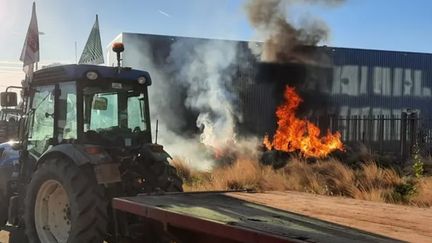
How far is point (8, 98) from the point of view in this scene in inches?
267

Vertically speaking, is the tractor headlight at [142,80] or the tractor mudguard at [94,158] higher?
the tractor headlight at [142,80]

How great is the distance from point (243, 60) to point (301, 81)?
108 inches

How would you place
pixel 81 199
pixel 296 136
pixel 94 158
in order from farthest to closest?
pixel 296 136
pixel 94 158
pixel 81 199

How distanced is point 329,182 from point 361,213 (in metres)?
6.80

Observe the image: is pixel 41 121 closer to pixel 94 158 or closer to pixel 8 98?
pixel 8 98

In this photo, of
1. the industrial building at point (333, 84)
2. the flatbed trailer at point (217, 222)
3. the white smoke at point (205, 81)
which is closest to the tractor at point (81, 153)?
the flatbed trailer at point (217, 222)

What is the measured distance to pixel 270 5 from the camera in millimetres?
19875

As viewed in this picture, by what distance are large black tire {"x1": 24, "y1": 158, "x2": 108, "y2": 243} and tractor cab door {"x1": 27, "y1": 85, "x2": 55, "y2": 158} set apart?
0.66 metres

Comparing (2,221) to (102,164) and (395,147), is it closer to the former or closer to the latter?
(102,164)

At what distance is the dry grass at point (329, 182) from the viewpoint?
9.60 meters

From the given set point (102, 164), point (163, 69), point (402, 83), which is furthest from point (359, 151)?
point (102, 164)

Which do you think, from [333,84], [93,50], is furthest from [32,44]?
[333,84]

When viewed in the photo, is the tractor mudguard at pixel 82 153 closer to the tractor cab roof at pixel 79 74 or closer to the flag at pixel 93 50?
the tractor cab roof at pixel 79 74

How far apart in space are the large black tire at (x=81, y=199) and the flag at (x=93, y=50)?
419 centimetres
